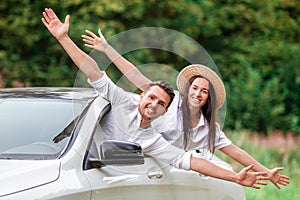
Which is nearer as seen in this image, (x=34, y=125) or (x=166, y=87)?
(x=34, y=125)

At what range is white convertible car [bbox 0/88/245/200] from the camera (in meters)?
5.18

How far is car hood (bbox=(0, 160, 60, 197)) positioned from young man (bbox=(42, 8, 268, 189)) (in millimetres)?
841

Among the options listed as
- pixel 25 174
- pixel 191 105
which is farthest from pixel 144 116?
pixel 25 174

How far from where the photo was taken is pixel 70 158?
5.46 m

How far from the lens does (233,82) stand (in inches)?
674

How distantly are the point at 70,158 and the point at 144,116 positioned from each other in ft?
2.62

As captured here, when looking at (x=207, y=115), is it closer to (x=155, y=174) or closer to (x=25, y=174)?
(x=155, y=174)

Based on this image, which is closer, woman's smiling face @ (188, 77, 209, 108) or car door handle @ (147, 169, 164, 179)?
car door handle @ (147, 169, 164, 179)

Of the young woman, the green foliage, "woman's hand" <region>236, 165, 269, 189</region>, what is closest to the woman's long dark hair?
the young woman

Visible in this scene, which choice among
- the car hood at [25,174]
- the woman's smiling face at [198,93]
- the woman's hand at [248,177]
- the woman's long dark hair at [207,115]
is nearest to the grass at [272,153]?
the woman's long dark hair at [207,115]

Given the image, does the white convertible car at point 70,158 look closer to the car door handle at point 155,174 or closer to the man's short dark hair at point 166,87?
the car door handle at point 155,174

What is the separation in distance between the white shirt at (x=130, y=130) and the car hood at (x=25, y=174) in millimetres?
792

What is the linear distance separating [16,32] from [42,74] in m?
0.96

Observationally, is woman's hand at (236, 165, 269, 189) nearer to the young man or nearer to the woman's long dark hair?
the young man
